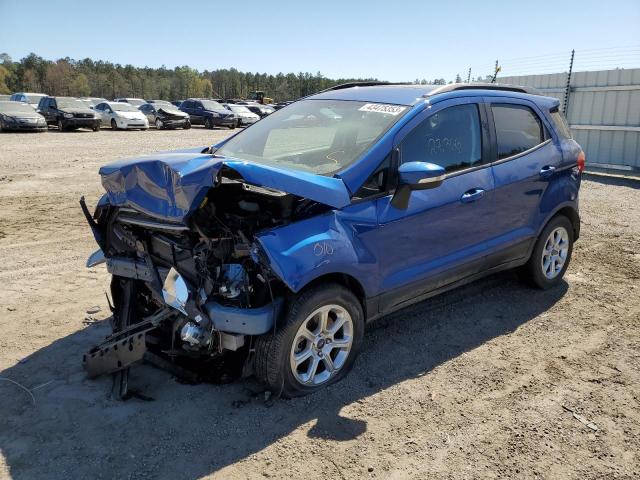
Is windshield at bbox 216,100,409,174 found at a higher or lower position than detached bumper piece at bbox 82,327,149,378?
higher

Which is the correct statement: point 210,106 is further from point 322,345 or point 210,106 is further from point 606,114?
point 322,345

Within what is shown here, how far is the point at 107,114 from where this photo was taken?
1104 inches

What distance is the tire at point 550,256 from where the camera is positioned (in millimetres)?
5082

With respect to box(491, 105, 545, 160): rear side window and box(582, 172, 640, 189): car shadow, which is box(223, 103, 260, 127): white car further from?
box(491, 105, 545, 160): rear side window

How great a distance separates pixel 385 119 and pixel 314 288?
1.44m

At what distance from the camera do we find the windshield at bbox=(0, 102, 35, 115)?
2389 centimetres

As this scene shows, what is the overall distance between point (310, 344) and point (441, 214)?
145 cm

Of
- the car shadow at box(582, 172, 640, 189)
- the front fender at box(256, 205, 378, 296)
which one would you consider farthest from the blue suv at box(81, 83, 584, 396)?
the car shadow at box(582, 172, 640, 189)

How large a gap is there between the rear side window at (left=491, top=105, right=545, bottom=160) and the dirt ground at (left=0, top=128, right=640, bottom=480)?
58.0 inches

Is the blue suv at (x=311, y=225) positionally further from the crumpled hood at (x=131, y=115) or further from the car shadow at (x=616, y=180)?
the crumpled hood at (x=131, y=115)

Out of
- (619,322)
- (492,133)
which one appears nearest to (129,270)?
(492,133)

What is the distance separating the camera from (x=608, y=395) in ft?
11.5

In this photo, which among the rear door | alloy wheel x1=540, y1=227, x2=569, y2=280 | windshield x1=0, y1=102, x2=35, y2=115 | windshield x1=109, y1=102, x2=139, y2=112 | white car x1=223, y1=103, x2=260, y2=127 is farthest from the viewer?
white car x1=223, y1=103, x2=260, y2=127

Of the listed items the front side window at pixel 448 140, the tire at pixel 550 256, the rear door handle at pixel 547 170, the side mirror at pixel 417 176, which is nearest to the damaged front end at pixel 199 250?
the side mirror at pixel 417 176
